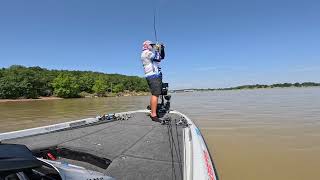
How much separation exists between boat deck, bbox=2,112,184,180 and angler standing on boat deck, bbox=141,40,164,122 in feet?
3.16

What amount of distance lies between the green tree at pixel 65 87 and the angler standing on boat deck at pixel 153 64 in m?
81.1

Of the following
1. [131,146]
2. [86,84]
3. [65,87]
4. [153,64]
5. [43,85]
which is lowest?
[131,146]

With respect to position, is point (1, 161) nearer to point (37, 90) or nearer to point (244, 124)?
point (244, 124)

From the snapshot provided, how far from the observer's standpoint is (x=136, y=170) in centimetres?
387

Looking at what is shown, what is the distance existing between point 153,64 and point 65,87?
83403 millimetres

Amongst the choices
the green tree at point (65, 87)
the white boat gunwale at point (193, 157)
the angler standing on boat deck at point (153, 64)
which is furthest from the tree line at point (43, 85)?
the angler standing on boat deck at point (153, 64)

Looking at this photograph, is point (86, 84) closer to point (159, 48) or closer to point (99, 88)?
point (99, 88)

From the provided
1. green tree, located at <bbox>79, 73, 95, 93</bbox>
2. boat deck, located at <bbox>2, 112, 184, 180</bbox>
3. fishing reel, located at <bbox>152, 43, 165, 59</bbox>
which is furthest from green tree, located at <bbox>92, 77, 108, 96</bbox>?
boat deck, located at <bbox>2, 112, 184, 180</bbox>

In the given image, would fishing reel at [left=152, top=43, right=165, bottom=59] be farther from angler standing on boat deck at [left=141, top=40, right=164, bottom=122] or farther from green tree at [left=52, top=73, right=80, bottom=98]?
green tree at [left=52, top=73, right=80, bottom=98]

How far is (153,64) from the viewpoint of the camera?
303 inches

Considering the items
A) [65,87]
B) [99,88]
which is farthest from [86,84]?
[65,87]

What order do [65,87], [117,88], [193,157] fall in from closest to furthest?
[193,157] < [65,87] < [117,88]

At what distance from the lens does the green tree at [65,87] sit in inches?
→ 3317

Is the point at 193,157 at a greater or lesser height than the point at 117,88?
lesser
